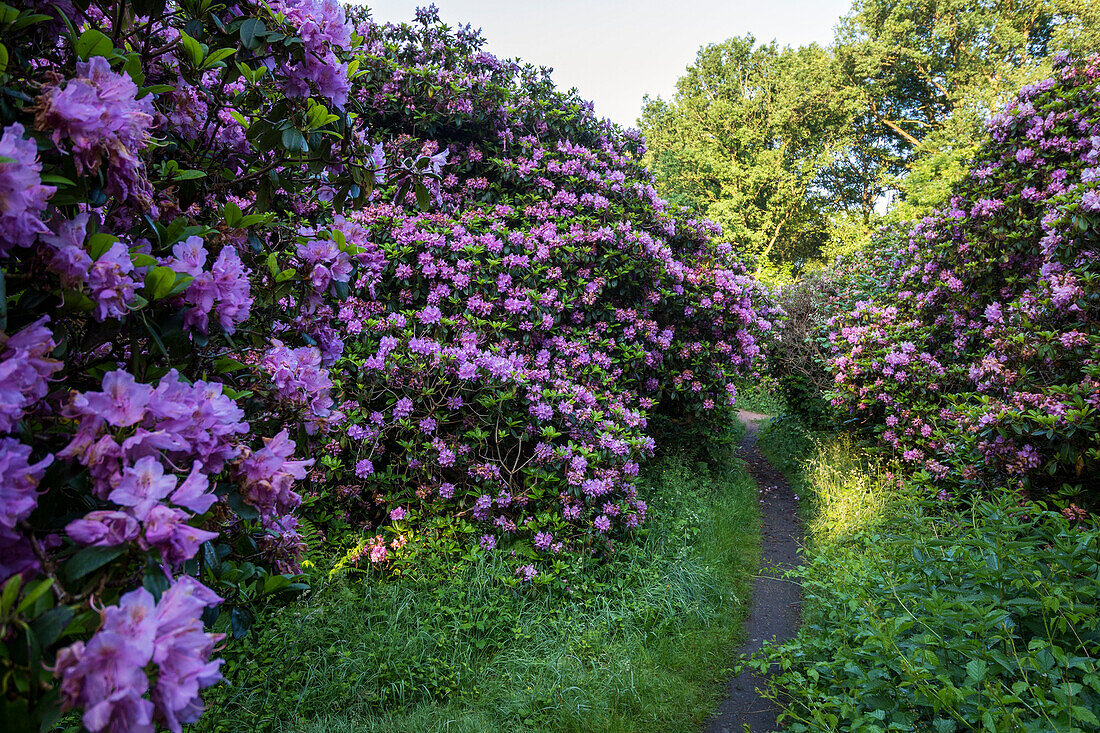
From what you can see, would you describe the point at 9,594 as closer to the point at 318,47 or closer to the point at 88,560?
the point at 88,560

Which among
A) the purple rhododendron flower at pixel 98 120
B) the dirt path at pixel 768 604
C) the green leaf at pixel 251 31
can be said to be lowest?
the dirt path at pixel 768 604

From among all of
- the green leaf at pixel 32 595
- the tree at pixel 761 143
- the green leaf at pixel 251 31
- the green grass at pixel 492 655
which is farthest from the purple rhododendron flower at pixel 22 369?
the tree at pixel 761 143

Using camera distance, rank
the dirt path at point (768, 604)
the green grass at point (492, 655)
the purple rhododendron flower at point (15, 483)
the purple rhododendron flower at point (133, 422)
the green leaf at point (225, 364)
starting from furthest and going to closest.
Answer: the dirt path at point (768, 604) < the green grass at point (492, 655) < the green leaf at point (225, 364) < the purple rhododendron flower at point (133, 422) < the purple rhododendron flower at point (15, 483)

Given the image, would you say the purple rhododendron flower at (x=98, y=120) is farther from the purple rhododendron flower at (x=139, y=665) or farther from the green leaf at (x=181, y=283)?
the purple rhododendron flower at (x=139, y=665)

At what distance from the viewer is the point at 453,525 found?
398 cm

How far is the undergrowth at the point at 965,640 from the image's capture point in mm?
1872

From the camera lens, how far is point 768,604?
453 cm

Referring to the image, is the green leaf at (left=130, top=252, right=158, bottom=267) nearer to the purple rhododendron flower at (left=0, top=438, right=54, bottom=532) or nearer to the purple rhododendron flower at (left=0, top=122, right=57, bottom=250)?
the purple rhododendron flower at (left=0, top=122, right=57, bottom=250)

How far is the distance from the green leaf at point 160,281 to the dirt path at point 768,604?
3055mm

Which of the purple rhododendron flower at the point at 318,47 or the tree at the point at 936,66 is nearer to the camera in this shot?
the purple rhododendron flower at the point at 318,47

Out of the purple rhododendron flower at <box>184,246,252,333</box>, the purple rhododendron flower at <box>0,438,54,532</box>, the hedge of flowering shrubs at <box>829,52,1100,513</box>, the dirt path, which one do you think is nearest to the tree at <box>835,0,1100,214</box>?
the hedge of flowering shrubs at <box>829,52,1100,513</box>

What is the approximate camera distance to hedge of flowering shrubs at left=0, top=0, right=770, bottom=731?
891 mm

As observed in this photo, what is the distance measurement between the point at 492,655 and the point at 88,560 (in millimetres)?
2959

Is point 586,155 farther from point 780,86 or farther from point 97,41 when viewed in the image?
point 780,86
